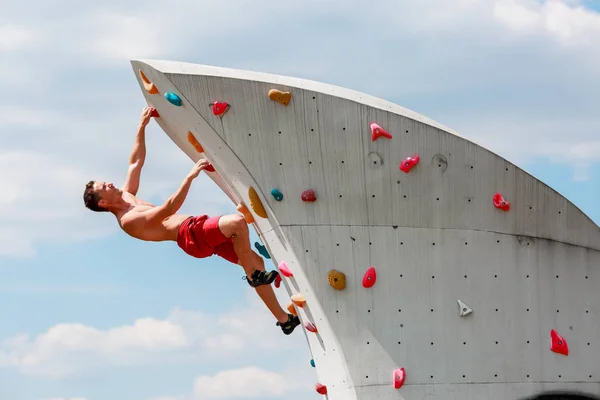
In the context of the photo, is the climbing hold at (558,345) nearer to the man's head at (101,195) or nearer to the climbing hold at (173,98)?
the climbing hold at (173,98)

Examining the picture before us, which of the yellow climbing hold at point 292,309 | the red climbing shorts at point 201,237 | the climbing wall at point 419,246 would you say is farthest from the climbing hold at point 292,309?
the climbing wall at point 419,246

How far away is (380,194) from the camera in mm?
12219

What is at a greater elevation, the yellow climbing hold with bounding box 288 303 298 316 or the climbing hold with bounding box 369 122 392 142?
the climbing hold with bounding box 369 122 392 142

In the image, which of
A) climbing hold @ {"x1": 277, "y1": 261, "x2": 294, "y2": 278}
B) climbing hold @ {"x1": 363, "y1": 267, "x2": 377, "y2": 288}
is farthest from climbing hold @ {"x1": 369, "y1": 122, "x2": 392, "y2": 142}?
climbing hold @ {"x1": 277, "y1": 261, "x2": 294, "y2": 278}

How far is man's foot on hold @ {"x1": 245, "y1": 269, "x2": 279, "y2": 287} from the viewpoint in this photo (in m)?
13.1

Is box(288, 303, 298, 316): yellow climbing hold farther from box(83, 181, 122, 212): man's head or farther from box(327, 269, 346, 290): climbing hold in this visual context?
box(83, 181, 122, 212): man's head

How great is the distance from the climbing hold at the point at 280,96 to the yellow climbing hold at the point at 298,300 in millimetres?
2234

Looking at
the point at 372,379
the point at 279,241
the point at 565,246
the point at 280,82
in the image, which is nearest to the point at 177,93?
the point at 280,82

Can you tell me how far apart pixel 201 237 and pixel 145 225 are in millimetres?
686

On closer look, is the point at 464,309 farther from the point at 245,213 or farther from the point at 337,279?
the point at 245,213

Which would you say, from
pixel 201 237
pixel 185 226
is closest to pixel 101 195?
pixel 185 226

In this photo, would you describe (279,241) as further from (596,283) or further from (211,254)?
(596,283)

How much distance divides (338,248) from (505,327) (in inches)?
80.4

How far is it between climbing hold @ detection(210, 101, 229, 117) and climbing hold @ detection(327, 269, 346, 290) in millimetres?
2167
